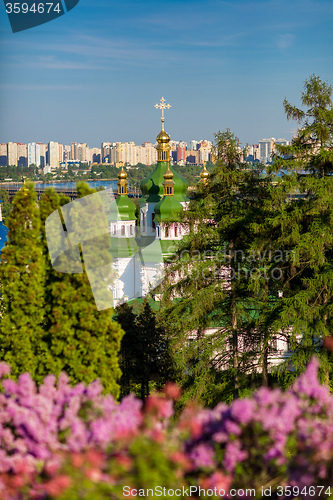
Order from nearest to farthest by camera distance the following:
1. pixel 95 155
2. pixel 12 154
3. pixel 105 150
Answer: pixel 105 150, pixel 12 154, pixel 95 155

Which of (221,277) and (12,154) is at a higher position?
(12,154)

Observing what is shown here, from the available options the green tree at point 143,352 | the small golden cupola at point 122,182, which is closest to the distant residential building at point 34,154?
the small golden cupola at point 122,182

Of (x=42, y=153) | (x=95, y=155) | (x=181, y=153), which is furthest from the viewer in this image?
(x=42, y=153)

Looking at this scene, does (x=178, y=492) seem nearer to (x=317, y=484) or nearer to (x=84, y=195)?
(x=317, y=484)

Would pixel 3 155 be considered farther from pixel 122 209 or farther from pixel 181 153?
pixel 122 209

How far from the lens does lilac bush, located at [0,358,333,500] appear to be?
300cm

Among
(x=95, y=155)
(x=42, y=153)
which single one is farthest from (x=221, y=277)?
(x=42, y=153)

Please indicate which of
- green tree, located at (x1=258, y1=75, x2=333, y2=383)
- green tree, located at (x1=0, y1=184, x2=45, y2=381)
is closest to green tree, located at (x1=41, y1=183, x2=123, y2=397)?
green tree, located at (x1=0, y1=184, x2=45, y2=381)

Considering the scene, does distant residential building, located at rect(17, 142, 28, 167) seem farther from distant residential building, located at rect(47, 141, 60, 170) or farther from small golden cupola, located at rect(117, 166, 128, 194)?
small golden cupola, located at rect(117, 166, 128, 194)

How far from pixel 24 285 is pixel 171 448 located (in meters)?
3.52

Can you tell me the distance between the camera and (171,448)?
10.5ft

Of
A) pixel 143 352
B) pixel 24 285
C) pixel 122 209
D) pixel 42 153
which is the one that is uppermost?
pixel 42 153

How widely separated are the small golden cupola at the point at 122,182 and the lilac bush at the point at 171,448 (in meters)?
24.8

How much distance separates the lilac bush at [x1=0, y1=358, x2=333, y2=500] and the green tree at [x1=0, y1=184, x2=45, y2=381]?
2.48m
